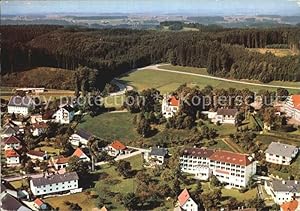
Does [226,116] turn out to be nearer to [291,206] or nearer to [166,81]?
[166,81]

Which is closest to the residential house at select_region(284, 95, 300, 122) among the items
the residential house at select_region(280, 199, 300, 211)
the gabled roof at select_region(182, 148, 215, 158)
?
the gabled roof at select_region(182, 148, 215, 158)

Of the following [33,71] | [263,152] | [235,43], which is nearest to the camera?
[263,152]

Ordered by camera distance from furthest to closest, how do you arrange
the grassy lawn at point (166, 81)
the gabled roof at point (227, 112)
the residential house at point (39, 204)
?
the grassy lawn at point (166, 81) < the gabled roof at point (227, 112) < the residential house at point (39, 204)

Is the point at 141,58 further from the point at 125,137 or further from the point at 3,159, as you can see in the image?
the point at 3,159

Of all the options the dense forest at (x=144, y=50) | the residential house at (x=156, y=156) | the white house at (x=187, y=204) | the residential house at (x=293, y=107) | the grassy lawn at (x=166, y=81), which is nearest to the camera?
the white house at (x=187, y=204)

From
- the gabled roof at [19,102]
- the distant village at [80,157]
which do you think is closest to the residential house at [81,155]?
the distant village at [80,157]

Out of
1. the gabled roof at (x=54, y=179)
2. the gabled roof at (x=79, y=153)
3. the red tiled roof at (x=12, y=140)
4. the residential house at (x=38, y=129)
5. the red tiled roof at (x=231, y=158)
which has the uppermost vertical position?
the residential house at (x=38, y=129)

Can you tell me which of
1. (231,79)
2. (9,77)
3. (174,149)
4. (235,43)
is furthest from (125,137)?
(235,43)

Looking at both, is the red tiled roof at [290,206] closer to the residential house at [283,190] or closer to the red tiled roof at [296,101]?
the residential house at [283,190]
